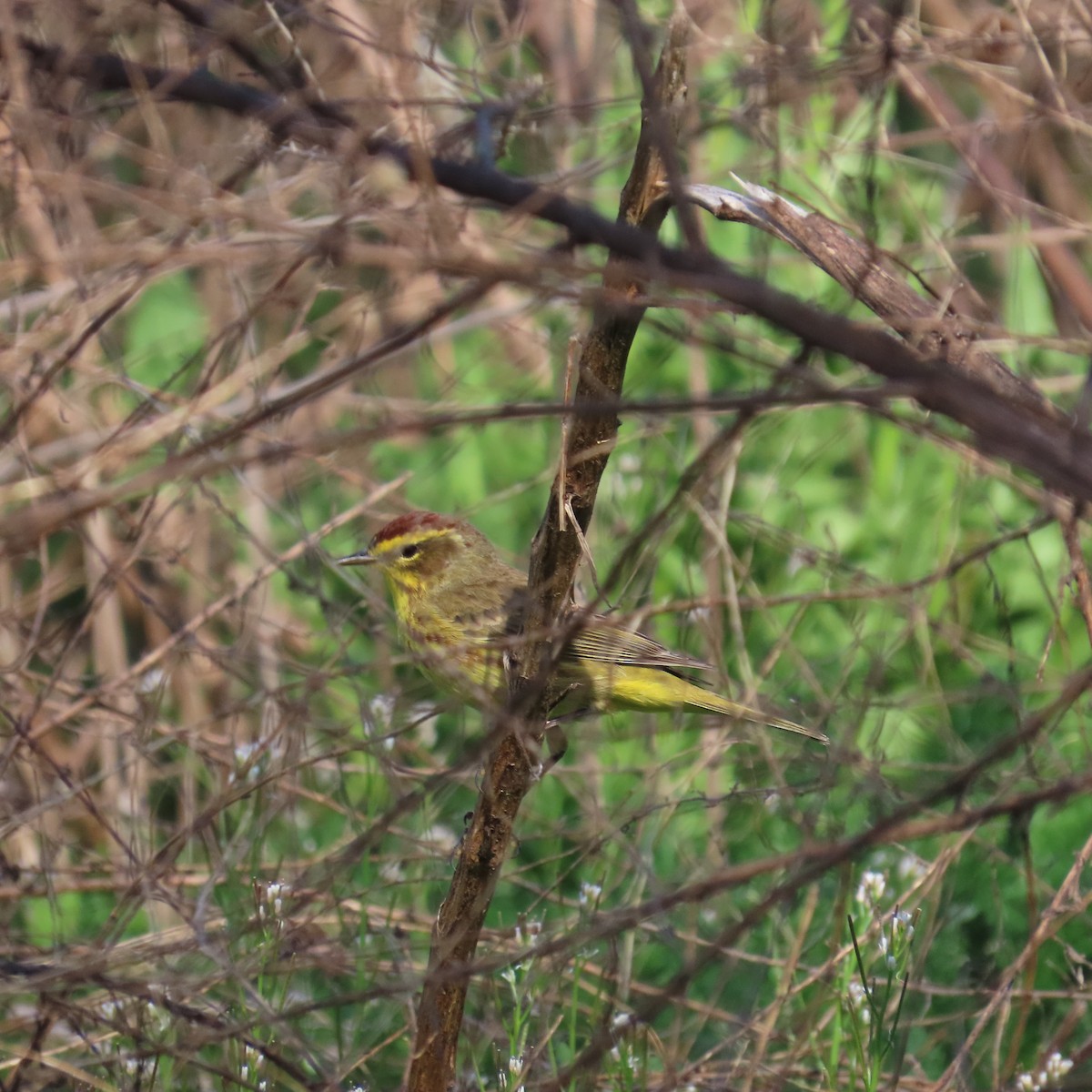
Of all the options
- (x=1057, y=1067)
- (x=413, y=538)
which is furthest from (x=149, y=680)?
(x=1057, y=1067)

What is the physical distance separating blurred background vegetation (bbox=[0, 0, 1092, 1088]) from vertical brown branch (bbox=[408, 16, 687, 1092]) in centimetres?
15

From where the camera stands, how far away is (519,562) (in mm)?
5688

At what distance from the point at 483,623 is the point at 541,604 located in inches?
67.7

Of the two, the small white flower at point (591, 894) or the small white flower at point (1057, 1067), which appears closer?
the small white flower at point (1057, 1067)

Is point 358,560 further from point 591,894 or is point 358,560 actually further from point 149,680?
point 591,894

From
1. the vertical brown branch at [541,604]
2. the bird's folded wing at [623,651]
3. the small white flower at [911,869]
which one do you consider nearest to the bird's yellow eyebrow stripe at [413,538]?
the bird's folded wing at [623,651]

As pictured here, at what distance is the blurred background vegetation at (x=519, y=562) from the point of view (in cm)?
296

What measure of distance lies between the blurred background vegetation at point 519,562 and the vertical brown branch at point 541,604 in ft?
0.48

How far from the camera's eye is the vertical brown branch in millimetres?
2584

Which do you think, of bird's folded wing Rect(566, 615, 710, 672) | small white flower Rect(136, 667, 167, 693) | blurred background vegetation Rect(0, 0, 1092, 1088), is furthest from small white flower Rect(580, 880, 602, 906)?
small white flower Rect(136, 667, 167, 693)

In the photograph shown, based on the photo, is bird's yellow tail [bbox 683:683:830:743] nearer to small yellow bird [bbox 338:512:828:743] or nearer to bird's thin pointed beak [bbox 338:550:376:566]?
small yellow bird [bbox 338:512:828:743]

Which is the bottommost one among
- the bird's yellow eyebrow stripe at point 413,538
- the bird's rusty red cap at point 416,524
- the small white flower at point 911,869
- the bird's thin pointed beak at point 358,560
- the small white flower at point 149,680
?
the small white flower at point 149,680

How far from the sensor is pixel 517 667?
9.77 ft

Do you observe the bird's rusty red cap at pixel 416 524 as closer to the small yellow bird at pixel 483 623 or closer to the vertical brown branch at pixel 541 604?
the small yellow bird at pixel 483 623
